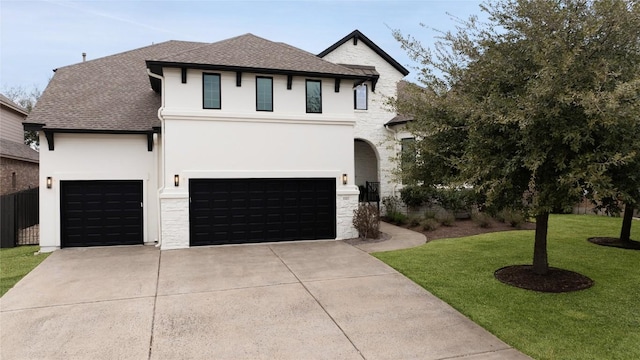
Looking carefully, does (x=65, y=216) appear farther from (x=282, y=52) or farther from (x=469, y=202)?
(x=469, y=202)

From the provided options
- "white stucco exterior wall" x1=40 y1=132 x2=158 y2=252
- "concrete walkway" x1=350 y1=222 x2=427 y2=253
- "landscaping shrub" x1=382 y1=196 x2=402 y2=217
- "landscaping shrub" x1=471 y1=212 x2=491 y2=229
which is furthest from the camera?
"landscaping shrub" x1=382 y1=196 x2=402 y2=217

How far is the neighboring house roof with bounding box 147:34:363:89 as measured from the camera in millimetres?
11320

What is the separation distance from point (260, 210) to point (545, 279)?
26.7 ft

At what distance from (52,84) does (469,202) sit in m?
15.0

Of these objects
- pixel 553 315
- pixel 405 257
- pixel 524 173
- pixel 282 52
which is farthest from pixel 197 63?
pixel 553 315

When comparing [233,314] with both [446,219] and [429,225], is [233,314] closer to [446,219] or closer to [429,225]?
[429,225]

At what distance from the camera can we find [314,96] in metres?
12.8

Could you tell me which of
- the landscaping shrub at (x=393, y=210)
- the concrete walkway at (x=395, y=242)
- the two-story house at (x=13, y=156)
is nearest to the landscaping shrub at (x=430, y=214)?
the landscaping shrub at (x=393, y=210)

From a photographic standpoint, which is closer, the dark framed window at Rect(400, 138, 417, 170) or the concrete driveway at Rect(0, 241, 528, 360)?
the concrete driveway at Rect(0, 241, 528, 360)

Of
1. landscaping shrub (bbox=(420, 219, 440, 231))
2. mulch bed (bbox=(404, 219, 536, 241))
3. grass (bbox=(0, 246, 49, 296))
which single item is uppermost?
landscaping shrub (bbox=(420, 219, 440, 231))

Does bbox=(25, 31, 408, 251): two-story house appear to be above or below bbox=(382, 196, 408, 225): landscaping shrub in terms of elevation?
above

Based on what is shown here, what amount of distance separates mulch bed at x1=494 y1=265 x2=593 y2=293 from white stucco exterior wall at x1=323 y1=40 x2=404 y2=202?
32.2 feet

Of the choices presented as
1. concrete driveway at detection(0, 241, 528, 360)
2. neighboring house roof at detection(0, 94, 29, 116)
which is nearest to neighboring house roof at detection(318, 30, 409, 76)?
concrete driveway at detection(0, 241, 528, 360)

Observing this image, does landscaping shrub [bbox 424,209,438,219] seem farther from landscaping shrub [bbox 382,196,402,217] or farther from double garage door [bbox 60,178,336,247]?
double garage door [bbox 60,178,336,247]
